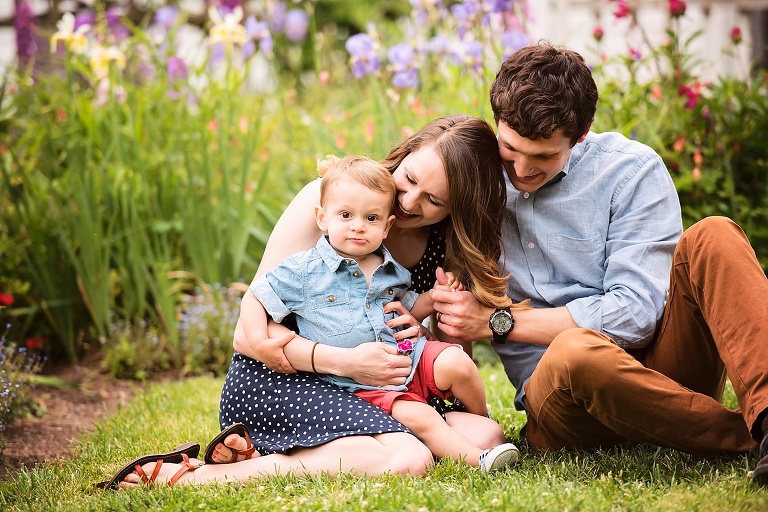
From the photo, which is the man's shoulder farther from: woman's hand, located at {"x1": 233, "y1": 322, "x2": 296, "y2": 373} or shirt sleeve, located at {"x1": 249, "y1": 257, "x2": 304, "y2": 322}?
woman's hand, located at {"x1": 233, "y1": 322, "x2": 296, "y2": 373}

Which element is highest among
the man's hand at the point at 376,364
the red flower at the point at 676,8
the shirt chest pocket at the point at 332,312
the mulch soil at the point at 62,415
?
the red flower at the point at 676,8

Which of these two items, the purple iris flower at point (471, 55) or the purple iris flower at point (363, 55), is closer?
the purple iris flower at point (471, 55)

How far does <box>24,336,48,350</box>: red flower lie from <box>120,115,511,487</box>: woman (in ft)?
6.09

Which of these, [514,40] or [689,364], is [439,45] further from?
[689,364]

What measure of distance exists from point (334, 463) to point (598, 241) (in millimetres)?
1013

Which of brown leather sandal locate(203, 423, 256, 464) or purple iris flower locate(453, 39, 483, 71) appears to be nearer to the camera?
brown leather sandal locate(203, 423, 256, 464)

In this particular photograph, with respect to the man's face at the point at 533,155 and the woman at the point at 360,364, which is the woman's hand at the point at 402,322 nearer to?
the woman at the point at 360,364

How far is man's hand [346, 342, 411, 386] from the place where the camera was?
2502mm

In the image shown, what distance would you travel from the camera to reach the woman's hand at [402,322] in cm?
257

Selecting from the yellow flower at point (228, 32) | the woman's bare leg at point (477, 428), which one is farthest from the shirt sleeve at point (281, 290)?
the yellow flower at point (228, 32)

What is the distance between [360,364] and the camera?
2502 millimetres

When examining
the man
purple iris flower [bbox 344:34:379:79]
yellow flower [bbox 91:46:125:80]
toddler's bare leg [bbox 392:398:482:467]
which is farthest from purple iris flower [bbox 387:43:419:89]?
toddler's bare leg [bbox 392:398:482:467]

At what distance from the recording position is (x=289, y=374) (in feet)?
8.59

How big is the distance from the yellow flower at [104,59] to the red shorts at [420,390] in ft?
9.02
